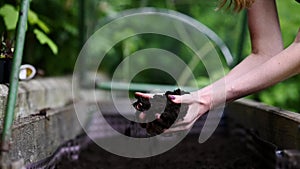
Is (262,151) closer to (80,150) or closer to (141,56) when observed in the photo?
(80,150)

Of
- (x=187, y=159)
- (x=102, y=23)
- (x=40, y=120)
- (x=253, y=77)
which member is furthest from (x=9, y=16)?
(x=102, y=23)

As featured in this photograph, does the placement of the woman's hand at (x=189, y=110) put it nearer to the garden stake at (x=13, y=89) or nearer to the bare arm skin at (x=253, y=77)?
the bare arm skin at (x=253, y=77)

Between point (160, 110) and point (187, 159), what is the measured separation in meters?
0.44

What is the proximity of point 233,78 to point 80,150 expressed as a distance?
0.74 m

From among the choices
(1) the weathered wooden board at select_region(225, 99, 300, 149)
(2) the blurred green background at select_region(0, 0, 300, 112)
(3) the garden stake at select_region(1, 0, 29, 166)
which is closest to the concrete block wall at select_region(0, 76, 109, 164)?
(3) the garden stake at select_region(1, 0, 29, 166)

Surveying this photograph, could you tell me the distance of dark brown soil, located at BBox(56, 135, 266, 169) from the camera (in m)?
1.46

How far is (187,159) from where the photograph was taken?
63.4 inches

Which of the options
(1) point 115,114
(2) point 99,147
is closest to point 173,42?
(1) point 115,114

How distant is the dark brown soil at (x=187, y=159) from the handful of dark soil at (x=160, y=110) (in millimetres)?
239

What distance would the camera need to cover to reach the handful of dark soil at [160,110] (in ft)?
3.93

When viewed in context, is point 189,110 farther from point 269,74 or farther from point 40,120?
point 40,120

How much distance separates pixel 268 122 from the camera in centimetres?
150

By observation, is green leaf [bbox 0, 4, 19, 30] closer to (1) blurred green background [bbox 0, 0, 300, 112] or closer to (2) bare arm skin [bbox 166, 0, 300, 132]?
(1) blurred green background [bbox 0, 0, 300, 112]

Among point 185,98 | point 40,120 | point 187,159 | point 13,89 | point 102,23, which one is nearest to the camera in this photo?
point 13,89
